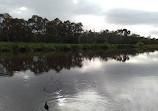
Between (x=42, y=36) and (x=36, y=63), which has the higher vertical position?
(x=42, y=36)

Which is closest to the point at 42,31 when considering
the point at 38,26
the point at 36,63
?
the point at 38,26

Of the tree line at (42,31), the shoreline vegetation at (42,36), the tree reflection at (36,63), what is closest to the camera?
the tree reflection at (36,63)

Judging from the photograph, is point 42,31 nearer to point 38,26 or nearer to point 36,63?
point 38,26

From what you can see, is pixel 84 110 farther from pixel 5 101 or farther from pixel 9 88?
pixel 9 88

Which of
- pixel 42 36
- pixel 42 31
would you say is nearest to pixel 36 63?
pixel 42 36

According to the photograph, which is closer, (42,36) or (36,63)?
(36,63)

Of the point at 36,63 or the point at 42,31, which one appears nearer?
the point at 36,63

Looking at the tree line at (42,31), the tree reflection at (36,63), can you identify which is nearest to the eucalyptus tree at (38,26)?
the tree line at (42,31)

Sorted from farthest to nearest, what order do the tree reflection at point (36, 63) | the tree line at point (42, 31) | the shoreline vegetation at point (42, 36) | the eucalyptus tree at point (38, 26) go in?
the eucalyptus tree at point (38, 26) → the tree line at point (42, 31) → the shoreline vegetation at point (42, 36) → the tree reflection at point (36, 63)

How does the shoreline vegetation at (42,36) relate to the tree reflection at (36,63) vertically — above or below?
above

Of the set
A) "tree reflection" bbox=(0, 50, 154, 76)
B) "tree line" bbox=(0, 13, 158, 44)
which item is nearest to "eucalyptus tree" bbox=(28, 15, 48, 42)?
"tree line" bbox=(0, 13, 158, 44)

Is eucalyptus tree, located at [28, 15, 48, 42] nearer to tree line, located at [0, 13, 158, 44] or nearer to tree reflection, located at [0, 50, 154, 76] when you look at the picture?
tree line, located at [0, 13, 158, 44]

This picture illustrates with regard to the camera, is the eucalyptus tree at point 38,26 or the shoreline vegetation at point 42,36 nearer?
the shoreline vegetation at point 42,36

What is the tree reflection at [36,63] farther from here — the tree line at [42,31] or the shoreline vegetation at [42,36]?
the tree line at [42,31]
